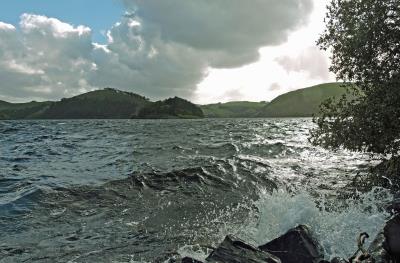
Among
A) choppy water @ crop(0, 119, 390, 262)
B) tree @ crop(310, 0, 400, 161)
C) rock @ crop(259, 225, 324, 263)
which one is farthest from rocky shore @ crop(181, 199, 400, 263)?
tree @ crop(310, 0, 400, 161)

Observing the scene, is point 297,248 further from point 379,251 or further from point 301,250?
point 379,251

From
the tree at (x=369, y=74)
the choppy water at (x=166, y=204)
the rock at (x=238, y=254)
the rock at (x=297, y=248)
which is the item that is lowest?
the choppy water at (x=166, y=204)

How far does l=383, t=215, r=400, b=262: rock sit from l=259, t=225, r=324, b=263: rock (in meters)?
1.82

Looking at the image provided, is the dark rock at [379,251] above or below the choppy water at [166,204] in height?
above

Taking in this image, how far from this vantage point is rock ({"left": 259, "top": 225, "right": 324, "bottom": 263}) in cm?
1082

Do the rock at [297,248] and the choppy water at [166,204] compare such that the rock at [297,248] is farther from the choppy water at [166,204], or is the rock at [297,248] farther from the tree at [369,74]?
the tree at [369,74]

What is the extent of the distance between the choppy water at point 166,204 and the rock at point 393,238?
104 inches

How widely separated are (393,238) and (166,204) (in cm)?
1425

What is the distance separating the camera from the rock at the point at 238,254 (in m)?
9.77

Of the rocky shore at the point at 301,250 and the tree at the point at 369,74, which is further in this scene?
the tree at the point at 369,74

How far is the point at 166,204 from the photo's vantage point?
22031 millimetres

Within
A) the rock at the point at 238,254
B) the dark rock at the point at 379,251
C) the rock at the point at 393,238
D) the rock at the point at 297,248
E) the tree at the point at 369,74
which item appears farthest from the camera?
the tree at the point at 369,74

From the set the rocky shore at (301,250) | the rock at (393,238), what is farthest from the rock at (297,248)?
the rock at (393,238)

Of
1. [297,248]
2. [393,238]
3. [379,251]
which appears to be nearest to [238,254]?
[297,248]
